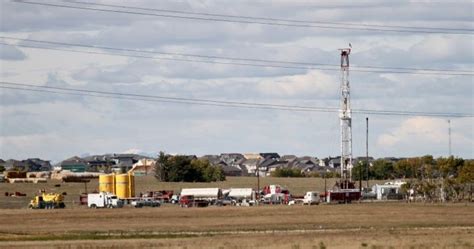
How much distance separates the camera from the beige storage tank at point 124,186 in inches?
6560

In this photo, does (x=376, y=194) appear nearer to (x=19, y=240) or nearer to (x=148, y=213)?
(x=148, y=213)

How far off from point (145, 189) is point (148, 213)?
248 feet

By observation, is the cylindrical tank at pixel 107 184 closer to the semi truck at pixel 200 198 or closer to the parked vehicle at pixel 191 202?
the semi truck at pixel 200 198

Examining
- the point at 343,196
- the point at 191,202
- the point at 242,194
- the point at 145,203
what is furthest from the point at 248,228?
the point at 242,194

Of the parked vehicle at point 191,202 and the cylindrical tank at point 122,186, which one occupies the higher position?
the cylindrical tank at point 122,186

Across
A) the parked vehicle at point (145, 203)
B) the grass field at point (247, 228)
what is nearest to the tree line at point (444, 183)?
the grass field at point (247, 228)

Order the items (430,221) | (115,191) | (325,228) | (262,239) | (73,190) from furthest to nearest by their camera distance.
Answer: (73,190) < (115,191) < (430,221) < (325,228) < (262,239)

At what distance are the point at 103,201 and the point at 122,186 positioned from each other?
2002 cm

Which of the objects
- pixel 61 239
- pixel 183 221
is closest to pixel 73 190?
pixel 183 221

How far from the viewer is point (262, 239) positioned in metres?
71.7

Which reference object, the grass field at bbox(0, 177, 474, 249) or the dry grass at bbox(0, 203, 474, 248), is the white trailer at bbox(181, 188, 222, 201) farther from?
the dry grass at bbox(0, 203, 474, 248)

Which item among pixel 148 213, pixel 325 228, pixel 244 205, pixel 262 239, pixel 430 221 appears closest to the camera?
pixel 262 239

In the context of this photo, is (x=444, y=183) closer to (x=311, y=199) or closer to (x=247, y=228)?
(x=311, y=199)

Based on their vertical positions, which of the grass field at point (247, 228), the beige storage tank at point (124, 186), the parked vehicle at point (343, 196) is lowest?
the grass field at point (247, 228)
